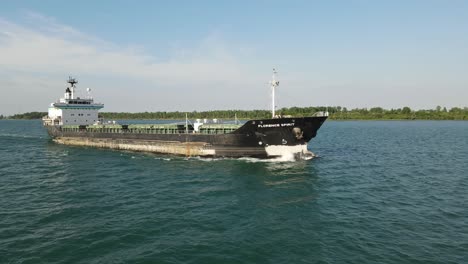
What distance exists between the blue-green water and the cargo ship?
2.86 m

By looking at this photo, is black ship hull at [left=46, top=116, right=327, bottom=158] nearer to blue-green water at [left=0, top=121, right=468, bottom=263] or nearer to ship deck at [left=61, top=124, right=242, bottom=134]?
ship deck at [left=61, top=124, right=242, bottom=134]

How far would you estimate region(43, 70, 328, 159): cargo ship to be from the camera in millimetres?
33559

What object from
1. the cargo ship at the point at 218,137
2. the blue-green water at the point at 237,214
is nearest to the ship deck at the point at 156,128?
the cargo ship at the point at 218,137

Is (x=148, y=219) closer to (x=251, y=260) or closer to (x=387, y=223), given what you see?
(x=251, y=260)

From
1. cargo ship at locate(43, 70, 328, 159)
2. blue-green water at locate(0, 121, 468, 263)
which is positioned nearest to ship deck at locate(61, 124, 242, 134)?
cargo ship at locate(43, 70, 328, 159)

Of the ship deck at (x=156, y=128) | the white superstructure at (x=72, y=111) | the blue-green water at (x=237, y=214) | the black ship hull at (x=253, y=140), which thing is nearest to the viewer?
the blue-green water at (x=237, y=214)

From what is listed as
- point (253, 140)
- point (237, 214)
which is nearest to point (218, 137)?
point (253, 140)

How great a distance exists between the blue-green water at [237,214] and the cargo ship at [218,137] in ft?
9.37

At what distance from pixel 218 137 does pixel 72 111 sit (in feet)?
148

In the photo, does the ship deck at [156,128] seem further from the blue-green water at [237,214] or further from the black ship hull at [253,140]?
the blue-green water at [237,214]

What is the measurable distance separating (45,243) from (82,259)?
286cm

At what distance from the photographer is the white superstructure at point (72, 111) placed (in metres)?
65.8

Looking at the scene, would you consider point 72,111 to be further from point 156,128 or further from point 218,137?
point 218,137

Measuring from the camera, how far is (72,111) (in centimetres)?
6688
